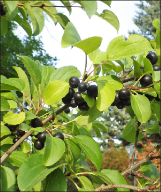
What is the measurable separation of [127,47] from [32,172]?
16.6 inches

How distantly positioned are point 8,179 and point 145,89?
54cm

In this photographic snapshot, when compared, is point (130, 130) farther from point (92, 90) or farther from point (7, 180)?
point (7, 180)

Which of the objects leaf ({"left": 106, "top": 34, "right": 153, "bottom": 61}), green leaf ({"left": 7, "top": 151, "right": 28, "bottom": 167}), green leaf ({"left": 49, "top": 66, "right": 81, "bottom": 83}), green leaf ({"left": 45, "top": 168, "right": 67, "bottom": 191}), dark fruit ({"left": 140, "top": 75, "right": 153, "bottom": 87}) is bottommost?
green leaf ({"left": 45, "top": 168, "right": 67, "bottom": 191})

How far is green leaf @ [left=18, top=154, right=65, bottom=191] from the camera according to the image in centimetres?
49

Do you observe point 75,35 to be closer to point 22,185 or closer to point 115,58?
point 115,58

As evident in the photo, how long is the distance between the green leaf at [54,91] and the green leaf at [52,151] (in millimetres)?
111

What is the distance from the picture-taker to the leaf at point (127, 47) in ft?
1.66

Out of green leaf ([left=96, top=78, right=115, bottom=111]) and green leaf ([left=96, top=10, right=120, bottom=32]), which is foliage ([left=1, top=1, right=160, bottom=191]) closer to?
green leaf ([left=96, top=78, right=115, bottom=111])

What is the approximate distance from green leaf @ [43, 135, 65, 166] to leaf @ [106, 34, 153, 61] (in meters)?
0.28

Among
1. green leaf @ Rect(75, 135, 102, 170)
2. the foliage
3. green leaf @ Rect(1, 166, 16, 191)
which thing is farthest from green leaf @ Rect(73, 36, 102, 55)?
green leaf @ Rect(1, 166, 16, 191)

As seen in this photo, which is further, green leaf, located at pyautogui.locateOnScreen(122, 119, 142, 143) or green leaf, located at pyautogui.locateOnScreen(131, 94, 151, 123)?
green leaf, located at pyautogui.locateOnScreen(122, 119, 142, 143)

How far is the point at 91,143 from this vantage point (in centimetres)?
60

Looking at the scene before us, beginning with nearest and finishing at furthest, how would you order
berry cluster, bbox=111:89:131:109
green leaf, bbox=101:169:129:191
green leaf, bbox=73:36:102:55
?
1. green leaf, bbox=73:36:102:55
2. berry cluster, bbox=111:89:131:109
3. green leaf, bbox=101:169:129:191

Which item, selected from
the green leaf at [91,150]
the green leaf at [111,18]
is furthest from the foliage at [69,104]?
the green leaf at [111,18]
